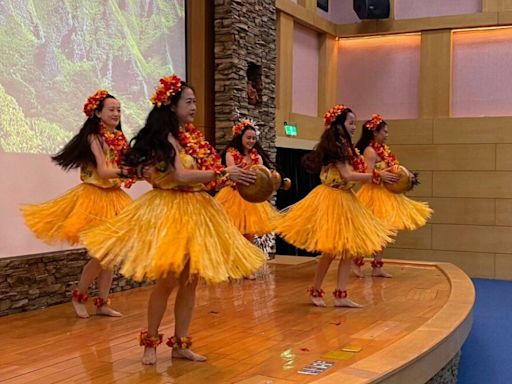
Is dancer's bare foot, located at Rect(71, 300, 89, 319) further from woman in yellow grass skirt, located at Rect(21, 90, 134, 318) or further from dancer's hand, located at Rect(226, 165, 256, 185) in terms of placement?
dancer's hand, located at Rect(226, 165, 256, 185)

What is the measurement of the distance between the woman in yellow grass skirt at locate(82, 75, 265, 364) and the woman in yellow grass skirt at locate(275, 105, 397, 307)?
1.22 metres

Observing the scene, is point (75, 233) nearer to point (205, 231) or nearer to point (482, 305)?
point (205, 231)

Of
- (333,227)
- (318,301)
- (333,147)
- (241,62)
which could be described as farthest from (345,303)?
(241,62)

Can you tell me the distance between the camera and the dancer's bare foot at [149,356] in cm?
301

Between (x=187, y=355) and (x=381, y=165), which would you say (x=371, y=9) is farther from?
(x=187, y=355)

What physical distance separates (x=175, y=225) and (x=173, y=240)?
78 millimetres

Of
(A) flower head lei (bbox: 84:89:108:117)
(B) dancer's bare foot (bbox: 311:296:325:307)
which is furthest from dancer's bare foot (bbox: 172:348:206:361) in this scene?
(A) flower head lei (bbox: 84:89:108:117)

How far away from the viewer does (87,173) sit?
13.2ft

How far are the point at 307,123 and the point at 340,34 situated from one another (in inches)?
61.8

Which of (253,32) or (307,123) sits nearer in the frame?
(253,32)

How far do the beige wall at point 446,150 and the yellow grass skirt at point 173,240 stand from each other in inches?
206

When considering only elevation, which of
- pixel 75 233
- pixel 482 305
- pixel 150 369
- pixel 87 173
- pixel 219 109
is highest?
pixel 219 109

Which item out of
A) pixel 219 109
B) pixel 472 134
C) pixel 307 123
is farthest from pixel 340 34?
pixel 219 109

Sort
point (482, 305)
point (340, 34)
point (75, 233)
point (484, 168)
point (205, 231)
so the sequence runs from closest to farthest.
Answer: point (205, 231) < point (75, 233) < point (482, 305) < point (484, 168) < point (340, 34)
